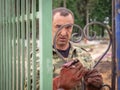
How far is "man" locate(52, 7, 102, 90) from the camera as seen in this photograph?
2.88 metres

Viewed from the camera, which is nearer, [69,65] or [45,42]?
[45,42]

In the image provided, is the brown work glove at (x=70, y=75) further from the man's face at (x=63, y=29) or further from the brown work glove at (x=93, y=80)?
the man's face at (x=63, y=29)

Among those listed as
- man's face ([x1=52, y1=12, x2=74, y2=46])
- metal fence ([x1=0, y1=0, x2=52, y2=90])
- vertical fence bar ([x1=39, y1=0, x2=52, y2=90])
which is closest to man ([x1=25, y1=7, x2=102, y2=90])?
man's face ([x1=52, y1=12, x2=74, y2=46])

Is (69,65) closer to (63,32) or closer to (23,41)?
(63,32)

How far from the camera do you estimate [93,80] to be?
114 inches

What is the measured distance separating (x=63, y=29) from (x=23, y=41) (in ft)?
3.66

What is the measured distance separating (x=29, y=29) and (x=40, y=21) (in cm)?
24

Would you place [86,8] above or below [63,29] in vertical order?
above

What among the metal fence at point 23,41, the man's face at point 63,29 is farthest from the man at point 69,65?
the metal fence at point 23,41

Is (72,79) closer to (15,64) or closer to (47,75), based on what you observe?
(15,64)

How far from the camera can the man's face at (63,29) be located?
2887 mm

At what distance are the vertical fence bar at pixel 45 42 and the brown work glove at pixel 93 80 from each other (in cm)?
143

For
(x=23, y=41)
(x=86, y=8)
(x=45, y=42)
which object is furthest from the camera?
(x=86, y=8)

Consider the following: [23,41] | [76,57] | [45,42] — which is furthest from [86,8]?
[45,42]
